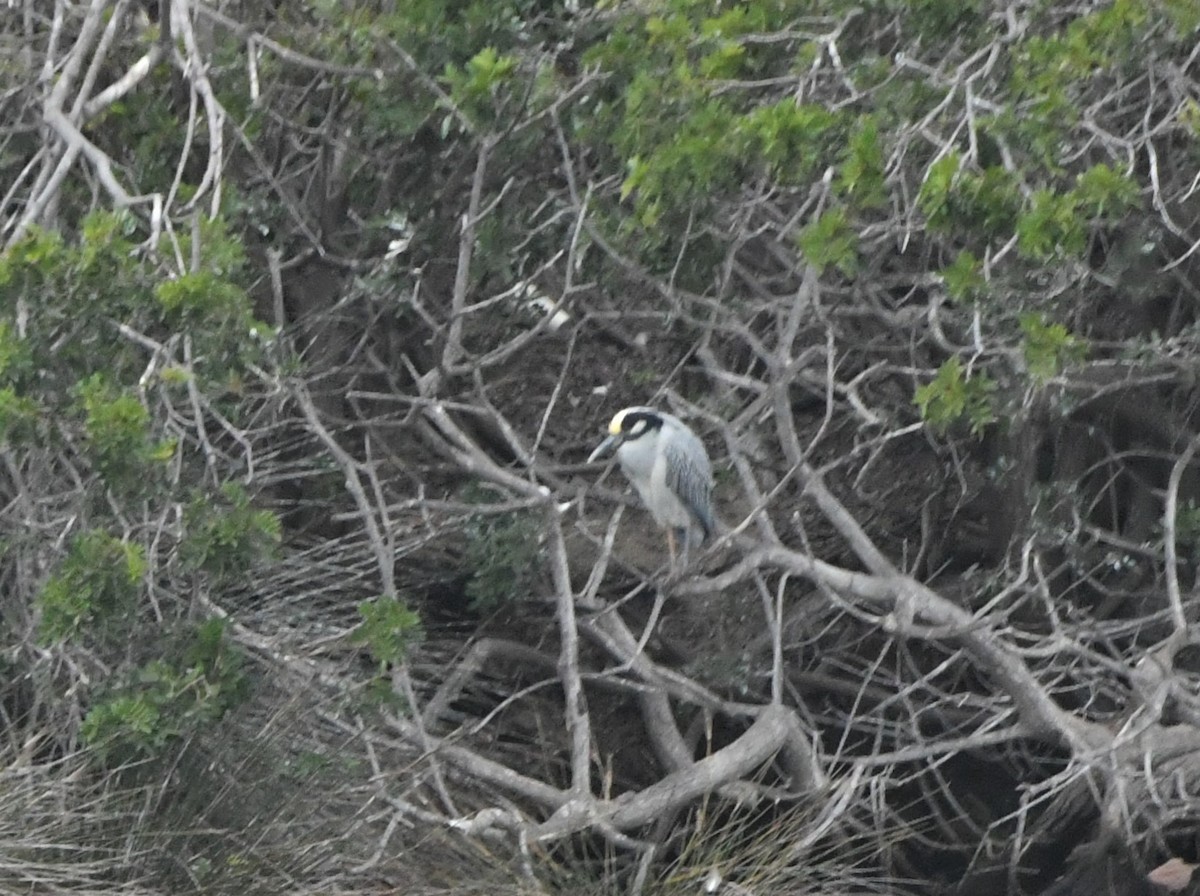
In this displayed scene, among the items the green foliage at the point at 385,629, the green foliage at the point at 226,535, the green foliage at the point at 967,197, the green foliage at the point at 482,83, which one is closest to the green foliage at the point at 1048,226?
the green foliage at the point at 967,197

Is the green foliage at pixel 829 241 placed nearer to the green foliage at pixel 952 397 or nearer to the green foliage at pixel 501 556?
the green foliage at pixel 952 397

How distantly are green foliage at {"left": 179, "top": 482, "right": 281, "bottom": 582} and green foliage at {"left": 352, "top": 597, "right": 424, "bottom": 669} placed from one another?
1.06ft

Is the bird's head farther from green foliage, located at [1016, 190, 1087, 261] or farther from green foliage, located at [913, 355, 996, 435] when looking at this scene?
green foliage, located at [1016, 190, 1087, 261]

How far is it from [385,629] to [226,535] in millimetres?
487

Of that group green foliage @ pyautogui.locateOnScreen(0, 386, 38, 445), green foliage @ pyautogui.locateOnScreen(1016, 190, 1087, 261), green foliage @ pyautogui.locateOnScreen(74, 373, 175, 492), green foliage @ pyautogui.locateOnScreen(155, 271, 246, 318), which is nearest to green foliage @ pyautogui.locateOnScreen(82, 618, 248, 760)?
green foliage @ pyautogui.locateOnScreen(74, 373, 175, 492)

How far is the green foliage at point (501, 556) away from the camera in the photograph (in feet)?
17.1

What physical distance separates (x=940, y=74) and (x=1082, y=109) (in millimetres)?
373

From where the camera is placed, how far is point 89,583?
3.49m

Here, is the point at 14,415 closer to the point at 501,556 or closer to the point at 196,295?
the point at 196,295

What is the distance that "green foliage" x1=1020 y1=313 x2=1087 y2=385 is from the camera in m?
3.76

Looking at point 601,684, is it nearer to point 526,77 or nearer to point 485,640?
point 485,640

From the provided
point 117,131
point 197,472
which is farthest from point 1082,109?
point 117,131

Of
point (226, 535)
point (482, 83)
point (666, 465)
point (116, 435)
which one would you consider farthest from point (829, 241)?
point (666, 465)

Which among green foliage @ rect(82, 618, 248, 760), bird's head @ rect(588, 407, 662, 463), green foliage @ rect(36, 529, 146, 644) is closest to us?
green foliage @ rect(36, 529, 146, 644)
